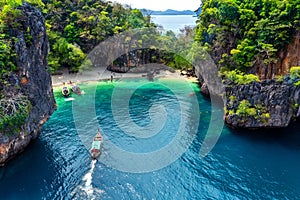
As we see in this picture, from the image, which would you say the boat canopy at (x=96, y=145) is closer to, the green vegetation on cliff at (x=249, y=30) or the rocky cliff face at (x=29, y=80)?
the rocky cliff face at (x=29, y=80)

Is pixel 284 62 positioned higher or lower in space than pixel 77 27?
lower

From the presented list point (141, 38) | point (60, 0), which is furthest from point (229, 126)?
point (60, 0)

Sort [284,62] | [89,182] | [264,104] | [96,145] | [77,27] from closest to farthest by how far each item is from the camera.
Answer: [89,182] → [96,145] → [264,104] → [284,62] → [77,27]

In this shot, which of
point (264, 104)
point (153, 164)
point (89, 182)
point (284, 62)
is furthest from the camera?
point (284, 62)

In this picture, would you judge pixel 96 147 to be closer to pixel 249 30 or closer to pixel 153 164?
pixel 153 164

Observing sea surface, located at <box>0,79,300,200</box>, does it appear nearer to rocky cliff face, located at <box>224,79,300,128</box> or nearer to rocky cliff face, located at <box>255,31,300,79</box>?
rocky cliff face, located at <box>224,79,300,128</box>

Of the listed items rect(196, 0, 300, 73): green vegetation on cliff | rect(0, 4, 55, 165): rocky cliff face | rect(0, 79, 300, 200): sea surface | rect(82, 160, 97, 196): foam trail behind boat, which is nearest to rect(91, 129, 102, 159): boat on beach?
rect(0, 79, 300, 200): sea surface

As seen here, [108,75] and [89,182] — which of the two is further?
[108,75]

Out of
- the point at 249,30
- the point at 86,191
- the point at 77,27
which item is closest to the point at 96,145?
the point at 86,191
